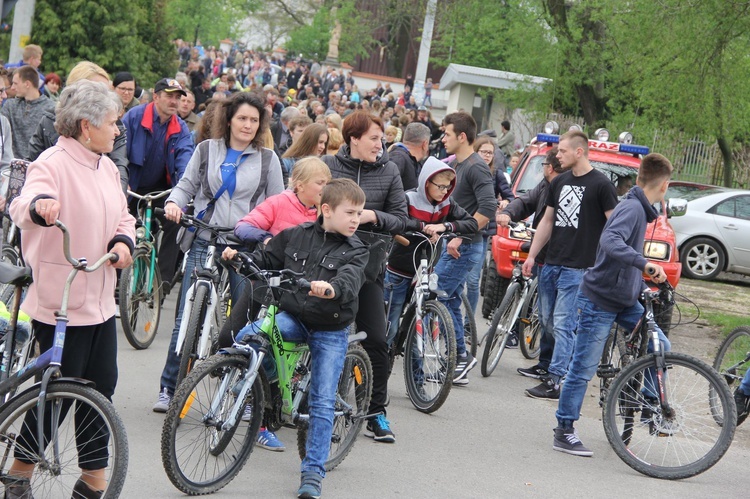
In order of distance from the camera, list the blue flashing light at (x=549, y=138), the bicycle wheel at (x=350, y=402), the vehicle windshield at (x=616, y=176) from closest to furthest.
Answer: the bicycle wheel at (x=350, y=402) < the vehicle windshield at (x=616, y=176) < the blue flashing light at (x=549, y=138)

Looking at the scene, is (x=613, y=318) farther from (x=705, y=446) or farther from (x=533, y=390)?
(x=533, y=390)

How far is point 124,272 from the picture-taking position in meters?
8.70

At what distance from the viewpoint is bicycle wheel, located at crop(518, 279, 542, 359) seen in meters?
9.98

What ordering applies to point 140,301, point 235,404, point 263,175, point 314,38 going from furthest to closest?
point 314,38 → point 140,301 → point 263,175 → point 235,404

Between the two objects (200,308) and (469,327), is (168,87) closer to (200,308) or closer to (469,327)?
(200,308)

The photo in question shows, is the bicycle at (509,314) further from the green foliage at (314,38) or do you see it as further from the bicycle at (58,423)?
the green foliage at (314,38)

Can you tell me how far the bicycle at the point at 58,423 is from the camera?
456 cm

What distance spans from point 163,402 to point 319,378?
174 centimetres

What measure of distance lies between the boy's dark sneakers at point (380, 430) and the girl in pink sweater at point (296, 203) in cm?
142

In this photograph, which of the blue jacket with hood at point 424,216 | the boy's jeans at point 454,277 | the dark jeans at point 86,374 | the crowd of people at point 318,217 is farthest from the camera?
the boy's jeans at point 454,277

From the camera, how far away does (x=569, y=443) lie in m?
7.47

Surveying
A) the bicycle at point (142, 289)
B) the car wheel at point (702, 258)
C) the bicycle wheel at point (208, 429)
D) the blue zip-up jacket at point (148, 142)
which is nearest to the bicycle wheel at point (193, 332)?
the bicycle wheel at point (208, 429)

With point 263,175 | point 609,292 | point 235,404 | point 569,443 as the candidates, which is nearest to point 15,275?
point 235,404

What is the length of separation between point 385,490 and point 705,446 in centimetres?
255
